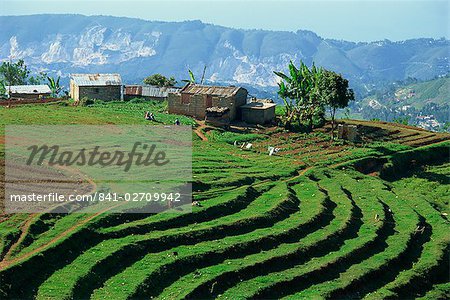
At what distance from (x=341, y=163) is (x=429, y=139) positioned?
15.4 metres

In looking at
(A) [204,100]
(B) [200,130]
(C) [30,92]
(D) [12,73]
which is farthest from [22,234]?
(D) [12,73]

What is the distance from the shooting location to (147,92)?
82750mm

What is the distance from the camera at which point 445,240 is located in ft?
120

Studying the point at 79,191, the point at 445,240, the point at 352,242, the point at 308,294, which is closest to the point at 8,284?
the point at 79,191

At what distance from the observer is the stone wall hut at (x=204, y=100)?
65012mm

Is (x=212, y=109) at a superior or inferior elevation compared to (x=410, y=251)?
superior

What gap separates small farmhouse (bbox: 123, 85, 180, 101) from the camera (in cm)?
8169

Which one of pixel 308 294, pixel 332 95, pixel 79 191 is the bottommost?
pixel 308 294

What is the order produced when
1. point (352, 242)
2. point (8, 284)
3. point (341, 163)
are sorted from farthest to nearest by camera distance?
1. point (341, 163)
2. point (352, 242)
3. point (8, 284)

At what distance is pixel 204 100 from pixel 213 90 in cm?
224

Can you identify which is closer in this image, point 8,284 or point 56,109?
point 8,284

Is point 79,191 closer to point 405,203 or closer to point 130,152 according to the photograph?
point 130,152

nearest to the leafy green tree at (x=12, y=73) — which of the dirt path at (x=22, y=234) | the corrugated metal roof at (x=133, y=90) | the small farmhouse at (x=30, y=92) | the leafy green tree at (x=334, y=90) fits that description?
the small farmhouse at (x=30, y=92)

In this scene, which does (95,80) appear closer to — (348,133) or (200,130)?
(200,130)
